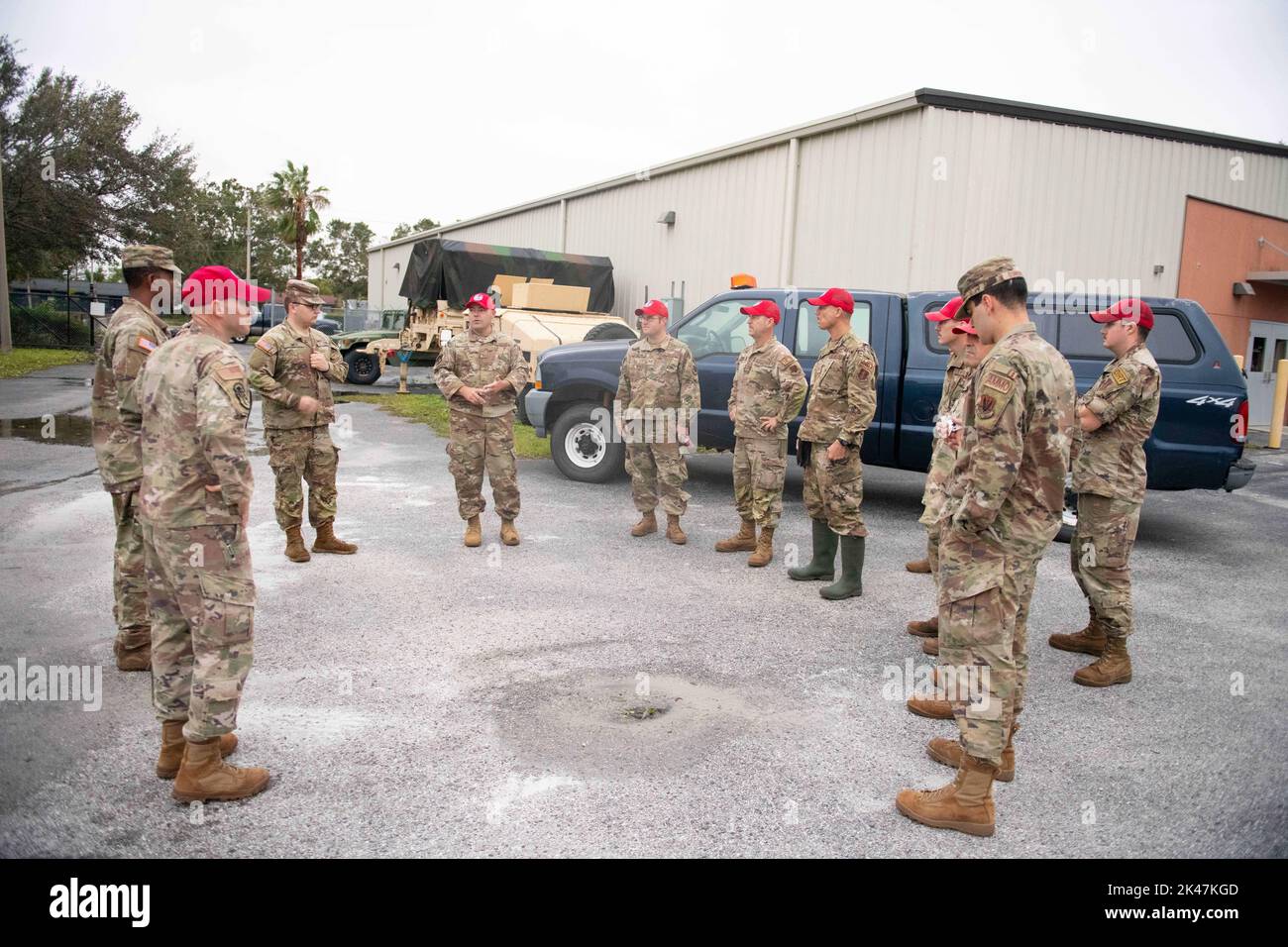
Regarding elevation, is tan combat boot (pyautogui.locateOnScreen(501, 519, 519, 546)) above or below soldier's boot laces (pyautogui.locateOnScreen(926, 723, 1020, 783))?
above

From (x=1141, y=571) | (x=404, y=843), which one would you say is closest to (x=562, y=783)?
(x=404, y=843)

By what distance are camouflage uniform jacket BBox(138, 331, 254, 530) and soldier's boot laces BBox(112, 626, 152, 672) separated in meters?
1.45

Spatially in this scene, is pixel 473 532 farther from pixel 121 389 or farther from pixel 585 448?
pixel 121 389

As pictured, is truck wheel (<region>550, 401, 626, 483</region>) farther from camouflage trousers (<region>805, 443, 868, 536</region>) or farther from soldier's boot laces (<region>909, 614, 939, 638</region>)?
soldier's boot laces (<region>909, 614, 939, 638</region>)

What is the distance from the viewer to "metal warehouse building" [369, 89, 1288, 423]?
12.3 metres

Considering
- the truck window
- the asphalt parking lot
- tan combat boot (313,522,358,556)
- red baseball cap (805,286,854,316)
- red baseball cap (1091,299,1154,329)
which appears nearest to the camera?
the asphalt parking lot

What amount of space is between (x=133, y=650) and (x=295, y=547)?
199 centimetres

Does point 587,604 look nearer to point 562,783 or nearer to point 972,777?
point 562,783

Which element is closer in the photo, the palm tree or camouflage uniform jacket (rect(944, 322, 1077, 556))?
camouflage uniform jacket (rect(944, 322, 1077, 556))

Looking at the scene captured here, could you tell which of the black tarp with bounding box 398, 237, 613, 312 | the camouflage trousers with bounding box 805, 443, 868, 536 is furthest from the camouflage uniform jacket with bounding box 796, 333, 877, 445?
the black tarp with bounding box 398, 237, 613, 312

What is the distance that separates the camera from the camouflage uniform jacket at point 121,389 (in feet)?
13.9

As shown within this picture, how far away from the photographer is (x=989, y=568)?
321 cm

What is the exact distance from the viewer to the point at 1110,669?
15.2 feet

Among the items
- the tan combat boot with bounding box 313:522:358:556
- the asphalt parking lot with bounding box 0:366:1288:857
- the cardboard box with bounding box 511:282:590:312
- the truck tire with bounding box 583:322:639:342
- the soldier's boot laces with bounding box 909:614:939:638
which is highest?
the cardboard box with bounding box 511:282:590:312
